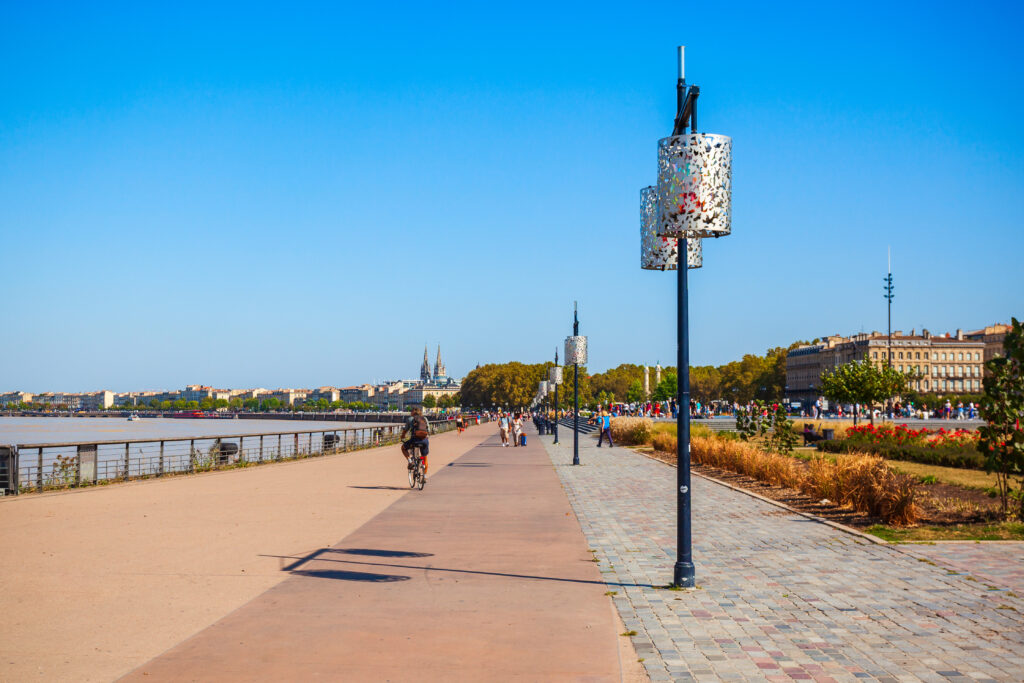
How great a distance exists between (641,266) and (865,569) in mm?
4361

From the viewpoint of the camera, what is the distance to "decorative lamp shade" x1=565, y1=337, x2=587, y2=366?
2991 cm

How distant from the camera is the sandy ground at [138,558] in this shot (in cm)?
607

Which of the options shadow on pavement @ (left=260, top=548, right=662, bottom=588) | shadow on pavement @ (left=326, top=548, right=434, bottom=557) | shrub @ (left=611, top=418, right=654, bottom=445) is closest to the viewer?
shadow on pavement @ (left=260, top=548, right=662, bottom=588)

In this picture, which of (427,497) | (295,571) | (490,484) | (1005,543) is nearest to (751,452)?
(490,484)

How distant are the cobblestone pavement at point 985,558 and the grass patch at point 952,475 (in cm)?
482

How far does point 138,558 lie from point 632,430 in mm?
30799

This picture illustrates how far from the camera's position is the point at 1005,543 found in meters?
10.3

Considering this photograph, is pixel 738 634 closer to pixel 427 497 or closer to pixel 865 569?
pixel 865 569

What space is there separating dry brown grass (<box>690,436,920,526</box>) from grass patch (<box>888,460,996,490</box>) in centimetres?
131

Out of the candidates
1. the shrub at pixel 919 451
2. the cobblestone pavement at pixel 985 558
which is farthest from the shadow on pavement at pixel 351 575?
the shrub at pixel 919 451

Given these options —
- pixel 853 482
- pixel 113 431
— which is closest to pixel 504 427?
pixel 853 482

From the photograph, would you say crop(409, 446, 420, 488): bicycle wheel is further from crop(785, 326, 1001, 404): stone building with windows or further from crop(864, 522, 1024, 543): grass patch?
crop(785, 326, 1001, 404): stone building with windows

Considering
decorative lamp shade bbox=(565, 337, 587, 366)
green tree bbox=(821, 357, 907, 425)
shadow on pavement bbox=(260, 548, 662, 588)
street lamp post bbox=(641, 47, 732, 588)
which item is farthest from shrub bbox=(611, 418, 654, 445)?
street lamp post bbox=(641, 47, 732, 588)

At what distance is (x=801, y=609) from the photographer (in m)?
7.16
